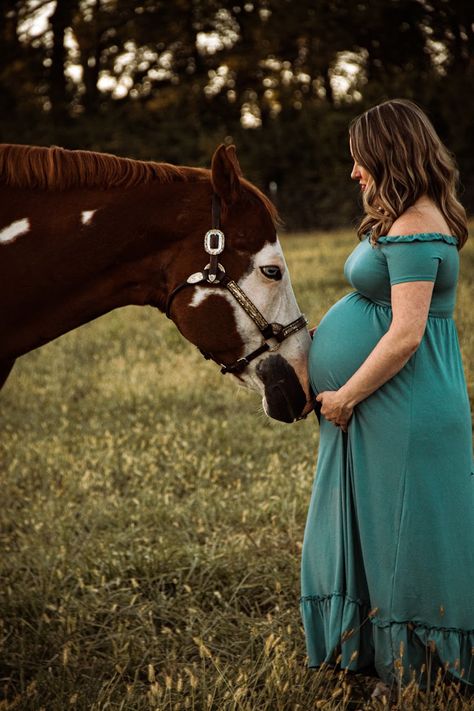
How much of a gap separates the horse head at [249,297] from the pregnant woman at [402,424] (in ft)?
0.73

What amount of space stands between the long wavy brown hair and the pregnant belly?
0.30 meters

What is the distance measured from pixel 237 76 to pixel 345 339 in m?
29.9

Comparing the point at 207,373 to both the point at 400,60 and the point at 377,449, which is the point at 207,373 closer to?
the point at 377,449

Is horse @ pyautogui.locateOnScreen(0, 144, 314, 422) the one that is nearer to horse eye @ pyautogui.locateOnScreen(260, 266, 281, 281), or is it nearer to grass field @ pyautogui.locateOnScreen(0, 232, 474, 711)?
horse eye @ pyautogui.locateOnScreen(260, 266, 281, 281)

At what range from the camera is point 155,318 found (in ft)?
37.3

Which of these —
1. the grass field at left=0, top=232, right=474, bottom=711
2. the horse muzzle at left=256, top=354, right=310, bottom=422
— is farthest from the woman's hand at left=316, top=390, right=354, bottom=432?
the grass field at left=0, top=232, right=474, bottom=711

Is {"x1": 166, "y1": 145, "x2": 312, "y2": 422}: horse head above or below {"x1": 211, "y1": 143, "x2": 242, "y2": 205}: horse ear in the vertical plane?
below

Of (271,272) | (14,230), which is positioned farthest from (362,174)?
(14,230)

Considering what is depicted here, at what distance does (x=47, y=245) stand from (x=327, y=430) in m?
1.36

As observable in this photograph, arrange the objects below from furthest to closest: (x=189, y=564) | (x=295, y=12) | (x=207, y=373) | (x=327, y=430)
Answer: (x=295, y=12) < (x=207, y=373) < (x=189, y=564) < (x=327, y=430)

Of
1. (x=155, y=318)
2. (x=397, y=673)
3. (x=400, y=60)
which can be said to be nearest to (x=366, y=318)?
(x=397, y=673)

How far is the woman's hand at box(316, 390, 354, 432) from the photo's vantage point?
268 cm

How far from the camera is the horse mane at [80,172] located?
2.96 metres

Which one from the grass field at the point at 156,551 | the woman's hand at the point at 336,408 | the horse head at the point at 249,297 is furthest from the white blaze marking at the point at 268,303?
the grass field at the point at 156,551
